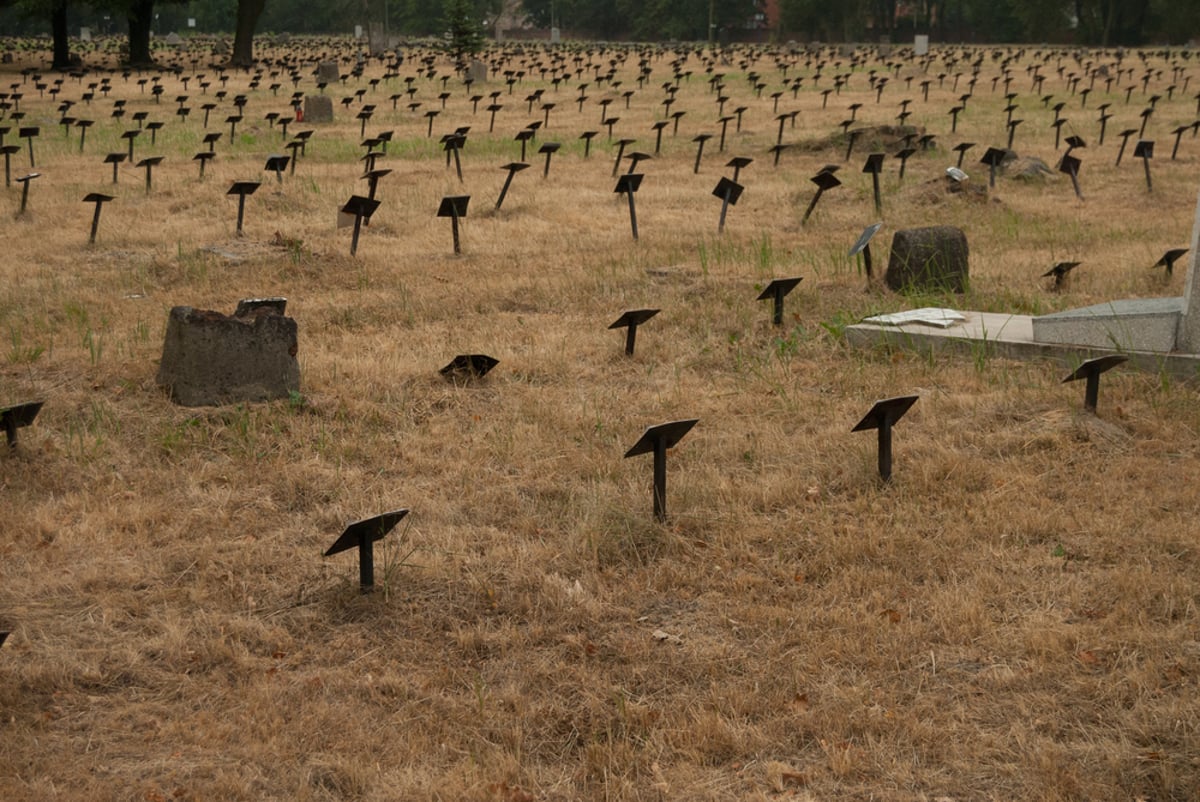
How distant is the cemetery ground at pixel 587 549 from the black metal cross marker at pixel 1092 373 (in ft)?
0.65

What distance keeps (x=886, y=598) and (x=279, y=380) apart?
13.0ft

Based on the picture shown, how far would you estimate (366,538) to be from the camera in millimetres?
4676

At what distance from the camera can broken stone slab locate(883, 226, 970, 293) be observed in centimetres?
962

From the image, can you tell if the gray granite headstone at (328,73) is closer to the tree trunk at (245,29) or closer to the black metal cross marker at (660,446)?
the tree trunk at (245,29)

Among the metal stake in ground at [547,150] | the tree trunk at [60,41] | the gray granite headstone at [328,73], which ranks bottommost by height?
the metal stake in ground at [547,150]

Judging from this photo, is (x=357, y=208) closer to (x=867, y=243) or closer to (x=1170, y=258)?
(x=867, y=243)

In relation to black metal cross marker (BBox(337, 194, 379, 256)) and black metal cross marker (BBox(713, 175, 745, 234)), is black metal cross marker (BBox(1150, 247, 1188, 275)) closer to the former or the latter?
black metal cross marker (BBox(713, 175, 745, 234))

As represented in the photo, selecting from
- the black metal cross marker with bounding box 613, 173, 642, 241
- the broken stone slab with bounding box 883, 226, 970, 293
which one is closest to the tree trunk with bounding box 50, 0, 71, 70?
the black metal cross marker with bounding box 613, 173, 642, 241

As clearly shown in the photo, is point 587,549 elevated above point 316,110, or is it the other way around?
point 316,110

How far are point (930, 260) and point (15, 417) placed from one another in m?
6.63

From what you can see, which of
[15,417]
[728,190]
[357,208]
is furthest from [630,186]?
[15,417]

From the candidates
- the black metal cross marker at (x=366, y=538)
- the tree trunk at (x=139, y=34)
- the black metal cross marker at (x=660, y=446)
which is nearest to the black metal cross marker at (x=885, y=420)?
the black metal cross marker at (x=660, y=446)

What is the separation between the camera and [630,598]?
15.7 ft

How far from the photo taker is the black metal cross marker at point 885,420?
17.9 ft
